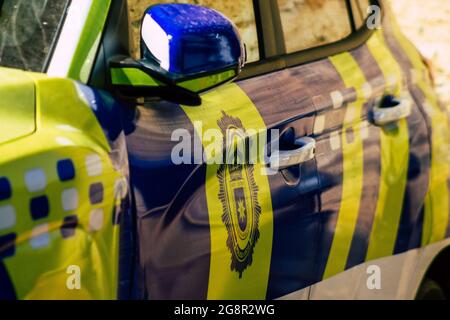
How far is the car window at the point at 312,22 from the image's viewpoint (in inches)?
147

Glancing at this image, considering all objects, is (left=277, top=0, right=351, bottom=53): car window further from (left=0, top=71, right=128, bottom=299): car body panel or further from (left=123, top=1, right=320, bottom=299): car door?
(left=0, top=71, right=128, bottom=299): car body panel

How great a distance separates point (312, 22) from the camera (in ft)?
12.7

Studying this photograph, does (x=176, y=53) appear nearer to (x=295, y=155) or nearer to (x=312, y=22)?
A: (x=295, y=155)

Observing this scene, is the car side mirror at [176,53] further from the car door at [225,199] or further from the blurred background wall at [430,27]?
the blurred background wall at [430,27]

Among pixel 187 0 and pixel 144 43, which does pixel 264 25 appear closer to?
pixel 187 0

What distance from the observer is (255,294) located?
3.17 metres

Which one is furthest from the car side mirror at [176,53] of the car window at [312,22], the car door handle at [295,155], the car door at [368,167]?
the car window at [312,22]

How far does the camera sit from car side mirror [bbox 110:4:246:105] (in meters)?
2.78

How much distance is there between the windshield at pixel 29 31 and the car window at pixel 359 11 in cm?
138

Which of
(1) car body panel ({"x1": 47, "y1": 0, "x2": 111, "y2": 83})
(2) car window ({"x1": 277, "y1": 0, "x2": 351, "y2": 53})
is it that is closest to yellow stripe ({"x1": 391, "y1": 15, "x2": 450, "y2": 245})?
(2) car window ({"x1": 277, "y1": 0, "x2": 351, "y2": 53})

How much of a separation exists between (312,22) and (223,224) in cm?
107

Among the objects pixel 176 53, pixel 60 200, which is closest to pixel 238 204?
pixel 176 53
